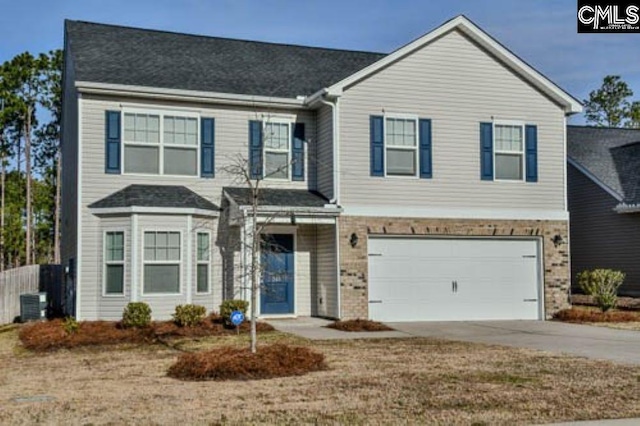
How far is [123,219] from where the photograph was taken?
1752cm

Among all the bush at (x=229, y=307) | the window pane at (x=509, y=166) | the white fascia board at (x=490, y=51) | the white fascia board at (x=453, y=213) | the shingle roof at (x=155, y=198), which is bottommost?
the bush at (x=229, y=307)

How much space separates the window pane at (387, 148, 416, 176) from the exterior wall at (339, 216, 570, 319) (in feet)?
4.01

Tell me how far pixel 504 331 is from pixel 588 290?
16.2 ft

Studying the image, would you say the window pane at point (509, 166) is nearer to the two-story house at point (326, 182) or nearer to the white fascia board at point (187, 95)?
the two-story house at point (326, 182)

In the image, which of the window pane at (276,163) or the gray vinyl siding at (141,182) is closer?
the gray vinyl siding at (141,182)

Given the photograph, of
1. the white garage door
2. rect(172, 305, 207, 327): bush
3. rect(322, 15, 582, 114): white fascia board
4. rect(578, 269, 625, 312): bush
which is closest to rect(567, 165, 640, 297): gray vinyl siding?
rect(578, 269, 625, 312): bush

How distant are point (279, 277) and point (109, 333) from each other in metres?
4.84

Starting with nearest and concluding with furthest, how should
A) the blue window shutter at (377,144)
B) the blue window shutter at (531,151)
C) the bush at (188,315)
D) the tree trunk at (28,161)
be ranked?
1. the bush at (188,315)
2. the blue window shutter at (377,144)
3. the blue window shutter at (531,151)
4. the tree trunk at (28,161)

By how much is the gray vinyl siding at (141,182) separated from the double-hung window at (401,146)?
280 cm

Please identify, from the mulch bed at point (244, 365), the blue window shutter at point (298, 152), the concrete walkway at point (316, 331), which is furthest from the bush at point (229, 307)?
the mulch bed at point (244, 365)

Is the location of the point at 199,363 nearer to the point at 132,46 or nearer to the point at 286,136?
the point at 286,136

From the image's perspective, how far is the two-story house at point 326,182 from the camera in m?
17.8

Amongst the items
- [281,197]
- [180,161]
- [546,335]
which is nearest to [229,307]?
[281,197]

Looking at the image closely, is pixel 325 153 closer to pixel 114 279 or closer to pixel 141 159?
pixel 141 159
